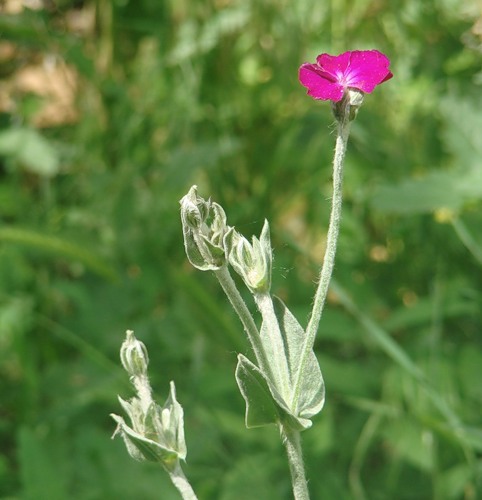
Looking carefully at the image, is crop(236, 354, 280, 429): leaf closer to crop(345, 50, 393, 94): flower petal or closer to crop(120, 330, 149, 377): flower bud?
crop(120, 330, 149, 377): flower bud

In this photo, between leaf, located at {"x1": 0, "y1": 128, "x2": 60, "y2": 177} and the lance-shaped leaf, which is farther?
leaf, located at {"x1": 0, "y1": 128, "x2": 60, "y2": 177}

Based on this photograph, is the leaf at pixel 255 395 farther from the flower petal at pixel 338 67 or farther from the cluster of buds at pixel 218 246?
the flower petal at pixel 338 67

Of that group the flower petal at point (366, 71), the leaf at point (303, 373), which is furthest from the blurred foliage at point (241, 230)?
the flower petal at point (366, 71)

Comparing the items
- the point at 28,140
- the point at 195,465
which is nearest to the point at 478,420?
the point at 195,465

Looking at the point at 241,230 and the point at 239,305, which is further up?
the point at 241,230

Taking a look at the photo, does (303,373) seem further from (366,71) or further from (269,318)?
(366,71)

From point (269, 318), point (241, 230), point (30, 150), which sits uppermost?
point (30, 150)

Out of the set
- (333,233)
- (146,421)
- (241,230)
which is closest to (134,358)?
(146,421)

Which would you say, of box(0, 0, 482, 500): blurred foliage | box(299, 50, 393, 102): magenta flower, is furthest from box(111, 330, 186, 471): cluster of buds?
box(0, 0, 482, 500): blurred foliage
